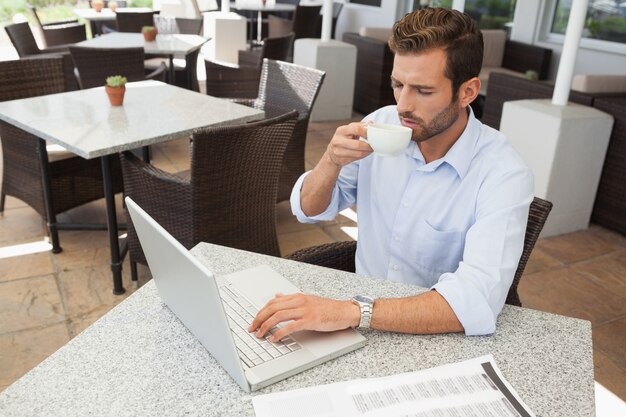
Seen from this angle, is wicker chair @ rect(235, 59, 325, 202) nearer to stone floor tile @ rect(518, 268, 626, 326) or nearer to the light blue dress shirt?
stone floor tile @ rect(518, 268, 626, 326)

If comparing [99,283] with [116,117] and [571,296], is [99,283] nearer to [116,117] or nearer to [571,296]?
[116,117]

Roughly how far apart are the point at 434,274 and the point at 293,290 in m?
0.50

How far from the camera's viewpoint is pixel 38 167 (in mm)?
2977

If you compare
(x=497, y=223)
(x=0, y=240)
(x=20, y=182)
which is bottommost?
(x=0, y=240)

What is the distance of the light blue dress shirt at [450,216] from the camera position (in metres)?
1.20

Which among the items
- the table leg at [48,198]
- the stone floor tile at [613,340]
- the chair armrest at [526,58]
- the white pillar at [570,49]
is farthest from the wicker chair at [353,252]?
the chair armrest at [526,58]

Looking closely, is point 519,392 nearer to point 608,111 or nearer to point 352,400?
point 352,400

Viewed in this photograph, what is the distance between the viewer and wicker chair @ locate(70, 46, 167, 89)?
3707mm

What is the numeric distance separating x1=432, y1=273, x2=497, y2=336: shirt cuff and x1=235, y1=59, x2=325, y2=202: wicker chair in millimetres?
2101

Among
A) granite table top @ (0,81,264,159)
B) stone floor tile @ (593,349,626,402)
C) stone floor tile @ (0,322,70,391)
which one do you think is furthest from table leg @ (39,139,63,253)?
stone floor tile @ (593,349,626,402)

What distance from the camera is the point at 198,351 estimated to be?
104 cm

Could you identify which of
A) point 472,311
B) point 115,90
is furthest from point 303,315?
point 115,90

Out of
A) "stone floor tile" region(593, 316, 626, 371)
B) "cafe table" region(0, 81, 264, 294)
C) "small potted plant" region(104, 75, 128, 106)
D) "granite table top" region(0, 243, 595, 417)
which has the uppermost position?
"small potted plant" region(104, 75, 128, 106)

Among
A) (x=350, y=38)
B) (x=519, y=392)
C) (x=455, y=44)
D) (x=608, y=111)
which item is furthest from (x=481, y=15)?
(x=519, y=392)
